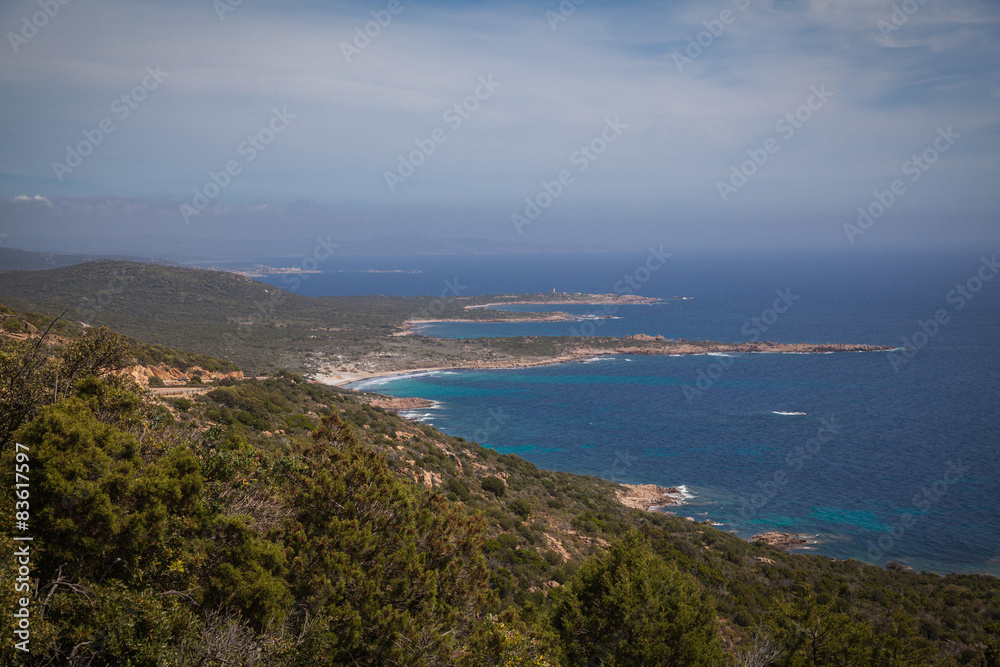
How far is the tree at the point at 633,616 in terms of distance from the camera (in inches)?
366

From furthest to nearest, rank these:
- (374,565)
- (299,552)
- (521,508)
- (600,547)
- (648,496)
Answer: (648,496) → (521,508) → (600,547) → (374,565) → (299,552)

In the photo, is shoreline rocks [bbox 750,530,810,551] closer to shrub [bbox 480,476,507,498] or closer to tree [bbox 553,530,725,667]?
shrub [bbox 480,476,507,498]

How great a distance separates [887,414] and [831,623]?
5455cm

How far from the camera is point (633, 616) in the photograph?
969 centimetres

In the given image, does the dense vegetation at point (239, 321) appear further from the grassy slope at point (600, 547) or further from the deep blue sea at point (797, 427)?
the grassy slope at point (600, 547)

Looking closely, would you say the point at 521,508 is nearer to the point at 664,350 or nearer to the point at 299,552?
the point at 299,552

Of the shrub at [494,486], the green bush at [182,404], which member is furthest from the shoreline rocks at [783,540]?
the green bush at [182,404]

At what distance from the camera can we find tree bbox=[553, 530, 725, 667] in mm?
9305

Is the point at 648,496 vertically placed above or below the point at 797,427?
below

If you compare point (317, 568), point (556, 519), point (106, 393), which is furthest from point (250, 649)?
point (556, 519)

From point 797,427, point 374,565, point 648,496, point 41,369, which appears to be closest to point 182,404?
point 41,369

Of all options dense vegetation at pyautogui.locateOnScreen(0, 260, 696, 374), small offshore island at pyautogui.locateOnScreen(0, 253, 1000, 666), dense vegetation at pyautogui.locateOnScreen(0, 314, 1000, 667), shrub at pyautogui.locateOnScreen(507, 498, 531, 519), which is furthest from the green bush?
dense vegetation at pyautogui.locateOnScreen(0, 260, 696, 374)

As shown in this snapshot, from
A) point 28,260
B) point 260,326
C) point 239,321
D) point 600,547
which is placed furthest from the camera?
point 28,260

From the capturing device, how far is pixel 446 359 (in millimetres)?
81812
